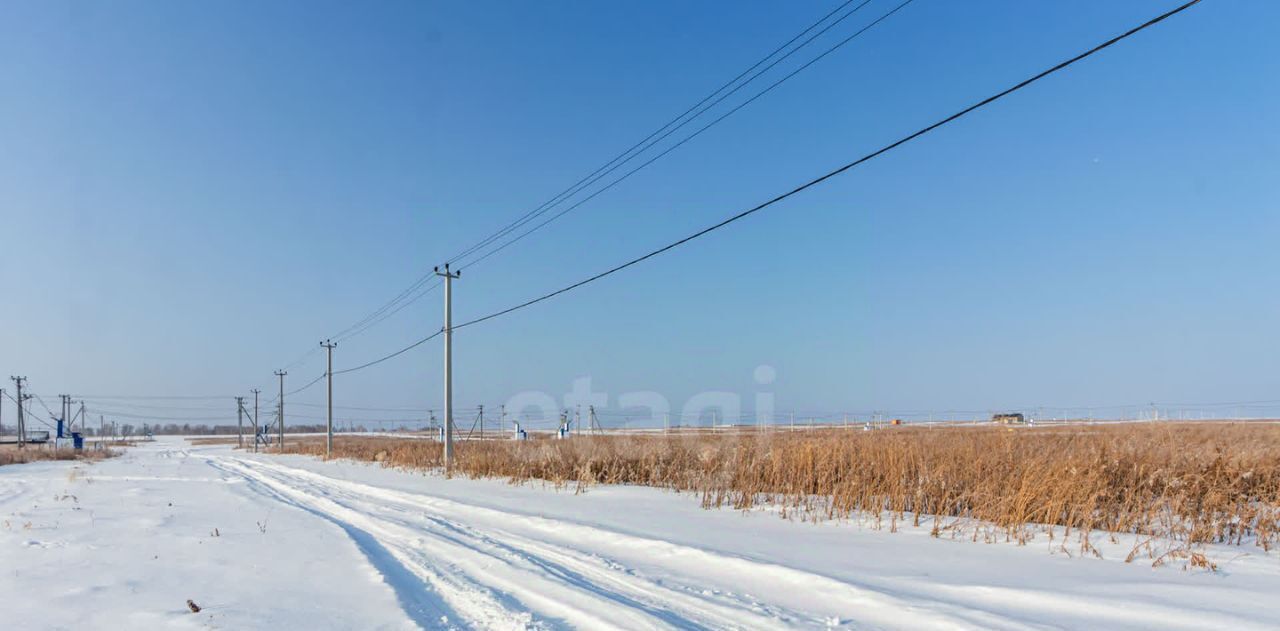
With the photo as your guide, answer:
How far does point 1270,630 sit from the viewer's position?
12.1 ft

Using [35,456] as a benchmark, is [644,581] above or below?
above

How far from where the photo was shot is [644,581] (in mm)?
5234

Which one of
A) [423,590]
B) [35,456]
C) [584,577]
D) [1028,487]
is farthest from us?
A: [35,456]

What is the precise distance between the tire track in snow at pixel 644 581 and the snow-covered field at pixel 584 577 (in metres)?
0.02

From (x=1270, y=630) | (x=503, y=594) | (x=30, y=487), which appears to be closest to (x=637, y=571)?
(x=503, y=594)

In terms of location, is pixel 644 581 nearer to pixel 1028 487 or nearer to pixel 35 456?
pixel 1028 487

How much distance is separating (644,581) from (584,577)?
50 cm

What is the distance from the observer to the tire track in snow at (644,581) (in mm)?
4234

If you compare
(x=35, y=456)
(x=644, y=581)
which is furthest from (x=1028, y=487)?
(x=35, y=456)

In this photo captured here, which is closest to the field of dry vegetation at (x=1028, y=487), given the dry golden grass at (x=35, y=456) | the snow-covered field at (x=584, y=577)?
the snow-covered field at (x=584, y=577)

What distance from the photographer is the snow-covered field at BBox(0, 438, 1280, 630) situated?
14.0ft

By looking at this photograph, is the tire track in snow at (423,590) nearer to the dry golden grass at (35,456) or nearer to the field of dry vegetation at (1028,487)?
the field of dry vegetation at (1028,487)

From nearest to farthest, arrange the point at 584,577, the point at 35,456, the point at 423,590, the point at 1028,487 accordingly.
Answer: the point at 423,590 → the point at 584,577 → the point at 1028,487 → the point at 35,456

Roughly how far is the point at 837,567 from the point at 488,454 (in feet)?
47.1
